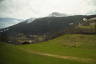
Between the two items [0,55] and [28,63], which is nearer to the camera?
[28,63]

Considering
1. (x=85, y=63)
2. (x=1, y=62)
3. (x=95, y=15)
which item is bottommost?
(x=85, y=63)

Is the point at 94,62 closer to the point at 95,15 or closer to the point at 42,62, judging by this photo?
the point at 42,62

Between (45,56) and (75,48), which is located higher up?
(45,56)

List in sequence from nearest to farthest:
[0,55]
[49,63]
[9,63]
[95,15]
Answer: [9,63] → [49,63] → [0,55] → [95,15]

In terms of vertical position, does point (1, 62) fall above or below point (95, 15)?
below

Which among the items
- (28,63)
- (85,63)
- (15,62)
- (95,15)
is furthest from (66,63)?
(95,15)

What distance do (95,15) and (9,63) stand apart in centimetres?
3812

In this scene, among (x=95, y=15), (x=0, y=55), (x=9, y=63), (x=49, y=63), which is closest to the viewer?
(x=9, y=63)

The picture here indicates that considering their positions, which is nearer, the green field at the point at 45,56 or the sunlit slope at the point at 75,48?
the green field at the point at 45,56

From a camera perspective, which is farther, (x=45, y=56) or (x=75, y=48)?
(x=75, y=48)

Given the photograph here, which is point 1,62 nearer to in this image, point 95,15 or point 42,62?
point 42,62

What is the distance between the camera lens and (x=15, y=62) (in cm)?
797

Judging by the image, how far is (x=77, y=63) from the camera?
862cm

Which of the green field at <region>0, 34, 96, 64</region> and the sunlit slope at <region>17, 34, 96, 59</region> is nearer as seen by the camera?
the green field at <region>0, 34, 96, 64</region>
